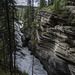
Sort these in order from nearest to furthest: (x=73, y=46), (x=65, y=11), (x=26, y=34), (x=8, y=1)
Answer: (x=8, y=1) → (x=73, y=46) → (x=65, y=11) → (x=26, y=34)

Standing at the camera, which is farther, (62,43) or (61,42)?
(61,42)

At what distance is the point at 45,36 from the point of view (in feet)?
73.6

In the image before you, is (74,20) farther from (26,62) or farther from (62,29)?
(26,62)

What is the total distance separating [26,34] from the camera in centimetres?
3716

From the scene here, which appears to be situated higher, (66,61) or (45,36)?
(45,36)

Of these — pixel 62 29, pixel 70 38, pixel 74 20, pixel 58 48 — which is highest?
pixel 74 20

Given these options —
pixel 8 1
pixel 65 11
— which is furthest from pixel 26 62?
pixel 8 1

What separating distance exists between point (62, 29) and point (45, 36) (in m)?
6.15

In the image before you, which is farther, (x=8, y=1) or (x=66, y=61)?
(x=66, y=61)

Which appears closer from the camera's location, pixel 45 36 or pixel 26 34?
pixel 45 36

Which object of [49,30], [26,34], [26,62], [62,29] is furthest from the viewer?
[26,34]

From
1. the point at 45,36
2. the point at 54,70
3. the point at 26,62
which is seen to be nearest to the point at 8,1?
the point at 45,36

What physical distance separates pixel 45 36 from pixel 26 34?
53.1 ft

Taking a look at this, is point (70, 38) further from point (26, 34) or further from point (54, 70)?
point (26, 34)
